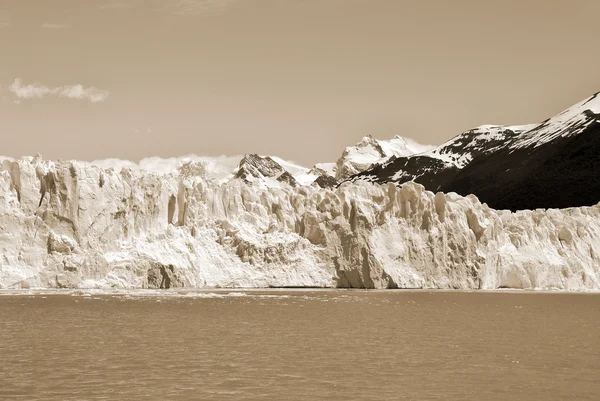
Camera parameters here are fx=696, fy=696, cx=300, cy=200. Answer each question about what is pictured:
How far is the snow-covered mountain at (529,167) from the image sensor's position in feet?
406

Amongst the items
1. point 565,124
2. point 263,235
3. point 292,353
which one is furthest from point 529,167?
point 292,353

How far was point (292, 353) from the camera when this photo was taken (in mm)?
21156

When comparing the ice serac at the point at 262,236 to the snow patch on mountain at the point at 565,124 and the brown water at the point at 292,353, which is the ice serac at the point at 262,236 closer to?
the brown water at the point at 292,353

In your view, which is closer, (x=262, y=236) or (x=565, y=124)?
(x=262, y=236)

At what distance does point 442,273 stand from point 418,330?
27438 millimetres

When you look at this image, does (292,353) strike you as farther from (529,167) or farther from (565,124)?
(565,124)

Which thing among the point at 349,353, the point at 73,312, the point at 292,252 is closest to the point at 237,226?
the point at 292,252

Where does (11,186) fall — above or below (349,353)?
above

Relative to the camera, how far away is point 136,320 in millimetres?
29844

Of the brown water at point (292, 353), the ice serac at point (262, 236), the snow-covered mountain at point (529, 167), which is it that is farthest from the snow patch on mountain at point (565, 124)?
the brown water at point (292, 353)

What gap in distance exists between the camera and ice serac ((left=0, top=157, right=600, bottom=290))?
45.7 metres

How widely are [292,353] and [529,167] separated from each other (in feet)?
448

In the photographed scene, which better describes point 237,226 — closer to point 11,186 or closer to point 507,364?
point 11,186

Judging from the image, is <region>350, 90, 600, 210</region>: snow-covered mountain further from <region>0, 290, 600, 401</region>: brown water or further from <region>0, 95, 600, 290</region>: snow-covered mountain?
<region>0, 290, 600, 401</region>: brown water
